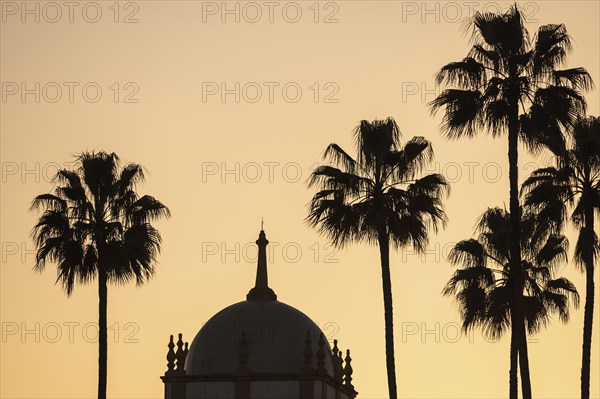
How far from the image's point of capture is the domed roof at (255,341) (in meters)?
67.1

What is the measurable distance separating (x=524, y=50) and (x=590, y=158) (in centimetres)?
559

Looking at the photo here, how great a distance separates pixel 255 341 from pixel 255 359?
737 millimetres

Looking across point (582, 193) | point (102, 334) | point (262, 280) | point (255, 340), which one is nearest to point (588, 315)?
point (582, 193)

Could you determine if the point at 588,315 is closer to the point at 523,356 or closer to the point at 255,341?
the point at 523,356

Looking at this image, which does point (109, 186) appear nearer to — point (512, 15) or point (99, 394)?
point (99, 394)

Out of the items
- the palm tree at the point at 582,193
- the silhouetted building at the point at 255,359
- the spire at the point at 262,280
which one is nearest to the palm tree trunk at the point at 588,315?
the palm tree at the point at 582,193

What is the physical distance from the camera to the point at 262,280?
2820 inches

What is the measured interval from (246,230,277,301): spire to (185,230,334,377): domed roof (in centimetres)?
97

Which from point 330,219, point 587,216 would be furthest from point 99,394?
point 587,216

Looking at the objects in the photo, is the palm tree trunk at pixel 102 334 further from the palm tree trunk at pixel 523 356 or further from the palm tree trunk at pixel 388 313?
the palm tree trunk at pixel 523 356

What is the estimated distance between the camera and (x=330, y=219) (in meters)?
63.3

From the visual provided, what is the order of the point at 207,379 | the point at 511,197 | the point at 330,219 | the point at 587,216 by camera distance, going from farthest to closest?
the point at 207,379 < the point at 330,219 < the point at 587,216 < the point at 511,197

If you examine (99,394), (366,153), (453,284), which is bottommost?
(99,394)

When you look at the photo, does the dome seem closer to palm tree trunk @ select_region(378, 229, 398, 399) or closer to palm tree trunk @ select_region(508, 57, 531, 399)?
palm tree trunk @ select_region(378, 229, 398, 399)
